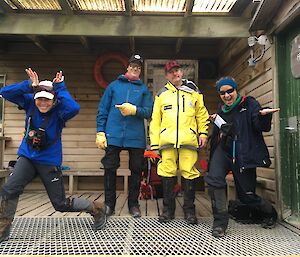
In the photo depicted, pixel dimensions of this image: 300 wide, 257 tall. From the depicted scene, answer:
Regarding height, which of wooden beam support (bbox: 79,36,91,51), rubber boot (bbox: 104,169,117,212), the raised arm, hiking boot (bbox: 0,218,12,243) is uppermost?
wooden beam support (bbox: 79,36,91,51)

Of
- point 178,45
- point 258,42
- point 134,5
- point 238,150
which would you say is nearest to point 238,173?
point 238,150

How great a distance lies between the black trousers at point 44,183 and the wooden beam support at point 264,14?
2.63m

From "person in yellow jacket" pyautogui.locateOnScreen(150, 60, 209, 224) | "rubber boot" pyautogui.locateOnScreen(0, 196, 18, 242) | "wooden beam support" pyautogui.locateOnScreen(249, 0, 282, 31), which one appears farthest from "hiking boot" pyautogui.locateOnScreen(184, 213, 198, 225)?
"wooden beam support" pyautogui.locateOnScreen(249, 0, 282, 31)

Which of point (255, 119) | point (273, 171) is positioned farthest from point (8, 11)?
point (273, 171)

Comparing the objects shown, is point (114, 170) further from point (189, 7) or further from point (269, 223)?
point (189, 7)

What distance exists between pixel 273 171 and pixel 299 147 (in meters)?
0.51

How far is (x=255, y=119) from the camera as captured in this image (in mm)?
3002

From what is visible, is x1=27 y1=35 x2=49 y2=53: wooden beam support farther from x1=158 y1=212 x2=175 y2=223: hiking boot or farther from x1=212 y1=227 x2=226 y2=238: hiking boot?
x1=212 y1=227 x2=226 y2=238: hiking boot

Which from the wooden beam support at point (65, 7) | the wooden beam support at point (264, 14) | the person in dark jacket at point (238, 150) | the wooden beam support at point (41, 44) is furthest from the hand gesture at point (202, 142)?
the wooden beam support at point (41, 44)

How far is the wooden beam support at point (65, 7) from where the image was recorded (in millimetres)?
3764

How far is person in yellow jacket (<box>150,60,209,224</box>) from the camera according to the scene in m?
3.31

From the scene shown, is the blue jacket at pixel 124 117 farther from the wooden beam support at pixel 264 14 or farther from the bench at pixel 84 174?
the bench at pixel 84 174

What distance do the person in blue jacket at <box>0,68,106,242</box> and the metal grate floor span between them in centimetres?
24

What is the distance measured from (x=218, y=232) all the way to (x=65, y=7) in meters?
3.00
